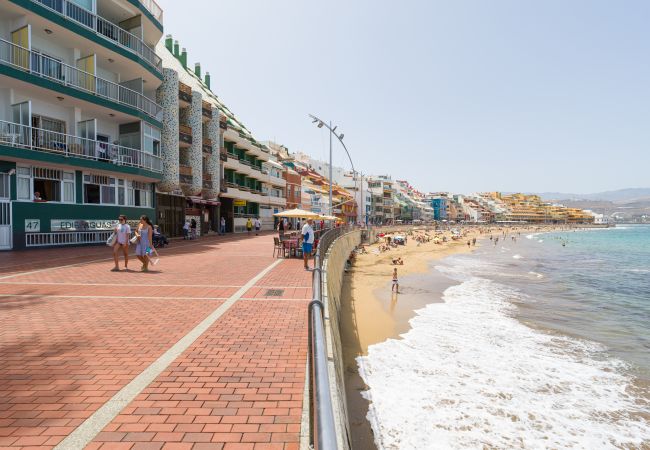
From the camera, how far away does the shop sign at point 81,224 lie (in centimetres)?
1767

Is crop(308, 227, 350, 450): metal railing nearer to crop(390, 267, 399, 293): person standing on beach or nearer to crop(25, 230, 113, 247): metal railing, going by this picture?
crop(390, 267, 399, 293): person standing on beach

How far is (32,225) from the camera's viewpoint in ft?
54.7

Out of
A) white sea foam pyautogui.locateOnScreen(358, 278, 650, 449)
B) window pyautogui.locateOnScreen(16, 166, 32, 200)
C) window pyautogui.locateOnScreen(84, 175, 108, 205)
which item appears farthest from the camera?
window pyautogui.locateOnScreen(84, 175, 108, 205)

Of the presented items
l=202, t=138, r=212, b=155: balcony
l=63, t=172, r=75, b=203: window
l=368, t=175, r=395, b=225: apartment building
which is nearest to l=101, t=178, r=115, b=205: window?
l=63, t=172, r=75, b=203: window

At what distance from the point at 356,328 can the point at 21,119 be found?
17.5 meters

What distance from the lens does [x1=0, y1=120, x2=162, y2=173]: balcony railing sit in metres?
15.8

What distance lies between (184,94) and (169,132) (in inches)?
193

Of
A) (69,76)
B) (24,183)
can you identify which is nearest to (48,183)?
(24,183)

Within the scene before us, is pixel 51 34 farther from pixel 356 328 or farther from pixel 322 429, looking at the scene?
pixel 322 429

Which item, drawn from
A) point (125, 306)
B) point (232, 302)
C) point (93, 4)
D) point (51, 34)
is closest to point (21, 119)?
point (51, 34)

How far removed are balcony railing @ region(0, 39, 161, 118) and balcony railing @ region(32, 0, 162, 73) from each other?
91.1 inches

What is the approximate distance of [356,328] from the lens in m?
12.5

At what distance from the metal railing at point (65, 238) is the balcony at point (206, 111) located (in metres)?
15.6

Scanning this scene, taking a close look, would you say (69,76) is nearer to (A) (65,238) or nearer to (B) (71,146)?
(B) (71,146)
